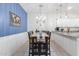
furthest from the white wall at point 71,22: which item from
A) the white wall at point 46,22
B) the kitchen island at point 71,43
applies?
the kitchen island at point 71,43

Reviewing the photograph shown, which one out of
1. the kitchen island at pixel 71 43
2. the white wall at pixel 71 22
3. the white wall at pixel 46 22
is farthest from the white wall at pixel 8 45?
the white wall at pixel 71 22

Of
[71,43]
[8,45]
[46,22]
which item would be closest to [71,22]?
[46,22]

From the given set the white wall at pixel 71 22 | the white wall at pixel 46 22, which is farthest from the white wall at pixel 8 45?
the white wall at pixel 71 22

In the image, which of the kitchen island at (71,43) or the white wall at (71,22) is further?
the white wall at (71,22)

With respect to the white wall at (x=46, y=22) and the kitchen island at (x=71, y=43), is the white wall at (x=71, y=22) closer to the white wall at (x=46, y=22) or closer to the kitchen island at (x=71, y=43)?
the white wall at (x=46, y=22)

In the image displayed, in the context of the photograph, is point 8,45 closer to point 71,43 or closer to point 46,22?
point 71,43

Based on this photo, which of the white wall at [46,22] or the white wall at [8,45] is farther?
the white wall at [46,22]

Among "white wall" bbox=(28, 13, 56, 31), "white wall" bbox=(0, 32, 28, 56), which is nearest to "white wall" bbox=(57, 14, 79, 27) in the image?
"white wall" bbox=(28, 13, 56, 31)

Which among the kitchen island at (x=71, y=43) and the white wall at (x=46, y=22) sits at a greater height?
the white wall at (x=46, y=22)

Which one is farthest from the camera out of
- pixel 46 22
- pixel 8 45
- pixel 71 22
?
pixel 71 22

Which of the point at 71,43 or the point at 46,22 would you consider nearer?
the point at 71,43

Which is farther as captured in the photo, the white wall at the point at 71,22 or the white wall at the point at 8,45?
the white wall at the point at 71,22

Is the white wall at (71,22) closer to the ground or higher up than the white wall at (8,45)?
higher up

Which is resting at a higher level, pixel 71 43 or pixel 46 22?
pixel 46 22
